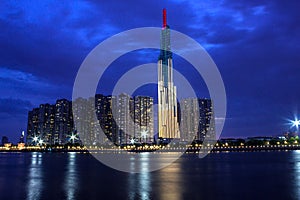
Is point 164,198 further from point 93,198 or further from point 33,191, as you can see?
point 33,191

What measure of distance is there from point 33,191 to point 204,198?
16.4 m

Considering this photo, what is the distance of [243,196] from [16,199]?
1858cm

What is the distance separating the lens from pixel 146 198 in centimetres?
2539

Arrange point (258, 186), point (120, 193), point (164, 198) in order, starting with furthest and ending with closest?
point (258, 186) < point (120, 193) < point (164, 198)

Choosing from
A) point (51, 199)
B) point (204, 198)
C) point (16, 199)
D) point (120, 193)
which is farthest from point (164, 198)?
point (16, 199)

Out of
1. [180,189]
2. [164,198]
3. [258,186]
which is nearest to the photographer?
[164,198]

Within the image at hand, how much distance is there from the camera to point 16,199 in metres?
25.7

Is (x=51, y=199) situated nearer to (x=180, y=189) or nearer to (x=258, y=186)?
(x=180, y=189)

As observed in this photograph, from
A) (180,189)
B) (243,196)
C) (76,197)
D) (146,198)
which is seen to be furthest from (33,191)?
(243,196)

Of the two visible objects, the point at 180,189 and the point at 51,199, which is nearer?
the point at 51,199

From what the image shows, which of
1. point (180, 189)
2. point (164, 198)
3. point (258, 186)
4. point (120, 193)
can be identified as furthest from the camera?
point (258, 186)

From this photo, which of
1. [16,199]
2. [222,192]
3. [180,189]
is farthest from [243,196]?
[16,199]

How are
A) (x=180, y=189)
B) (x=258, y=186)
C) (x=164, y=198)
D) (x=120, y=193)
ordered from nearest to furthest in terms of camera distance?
(x=164, y=198) → (x=120, y=193) → (x=180, y=189) → (x=258, y=186)

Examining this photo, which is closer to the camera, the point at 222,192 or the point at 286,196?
the point at 286,196
